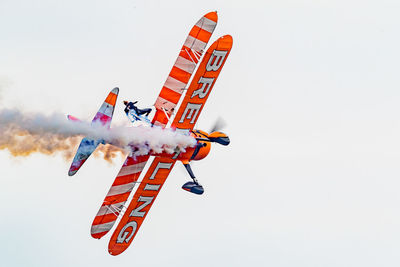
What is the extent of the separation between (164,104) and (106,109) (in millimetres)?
3231

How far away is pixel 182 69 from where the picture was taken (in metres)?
32.5

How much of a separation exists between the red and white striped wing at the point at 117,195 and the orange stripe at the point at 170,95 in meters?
1.79

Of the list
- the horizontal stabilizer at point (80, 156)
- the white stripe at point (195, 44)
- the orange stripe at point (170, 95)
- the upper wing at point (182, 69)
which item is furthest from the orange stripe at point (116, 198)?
the white stripe at point (195, 44)

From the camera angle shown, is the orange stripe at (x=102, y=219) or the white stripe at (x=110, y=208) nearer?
the white stripe at (x=110, y=208)

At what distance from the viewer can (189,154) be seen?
32.7 meters

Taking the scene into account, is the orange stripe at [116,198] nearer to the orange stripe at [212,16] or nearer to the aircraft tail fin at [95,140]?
the aircraft tail fin at [95,140]

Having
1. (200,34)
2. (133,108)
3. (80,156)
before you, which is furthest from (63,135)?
(200,34)

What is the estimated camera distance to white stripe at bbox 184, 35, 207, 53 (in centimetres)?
3234

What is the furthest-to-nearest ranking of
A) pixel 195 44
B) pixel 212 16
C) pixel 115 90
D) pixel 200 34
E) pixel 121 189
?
pixel 121 189, pixel 195 44, pixel 200 34, pixel 212 16, pixel 115 90

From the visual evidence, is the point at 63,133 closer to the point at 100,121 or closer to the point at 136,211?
the point at 100,121

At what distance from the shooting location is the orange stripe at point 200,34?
3222 cm

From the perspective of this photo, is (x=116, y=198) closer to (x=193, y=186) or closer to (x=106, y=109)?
(x=193, y=186)

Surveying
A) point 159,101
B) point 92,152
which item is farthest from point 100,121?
point 159,101

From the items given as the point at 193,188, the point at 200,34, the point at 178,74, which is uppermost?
the point at 200,34
